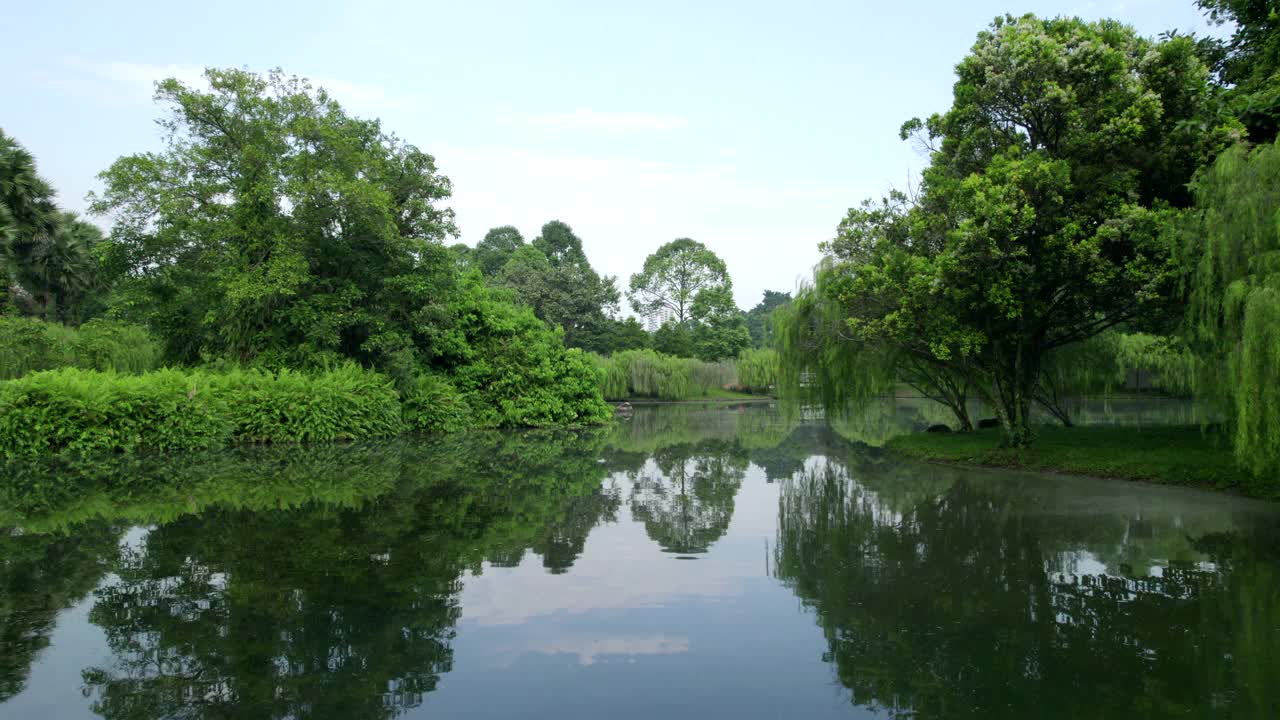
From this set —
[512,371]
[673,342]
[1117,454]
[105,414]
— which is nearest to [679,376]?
[673,342]

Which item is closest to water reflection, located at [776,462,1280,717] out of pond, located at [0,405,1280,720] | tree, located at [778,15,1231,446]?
pond, located at [0,405,1280,720]

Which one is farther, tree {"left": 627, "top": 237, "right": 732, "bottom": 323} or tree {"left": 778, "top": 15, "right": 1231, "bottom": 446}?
tree {"left": 627, "top": 237, "right": 732, "bottom": 323}

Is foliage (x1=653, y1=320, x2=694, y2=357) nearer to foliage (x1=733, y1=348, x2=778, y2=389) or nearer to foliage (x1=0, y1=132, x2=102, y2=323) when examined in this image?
foliage (x1=733, y1=348, x2=778, y2=389)

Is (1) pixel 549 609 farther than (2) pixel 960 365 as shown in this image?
No

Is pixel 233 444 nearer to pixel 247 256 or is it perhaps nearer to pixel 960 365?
pixel 247 256

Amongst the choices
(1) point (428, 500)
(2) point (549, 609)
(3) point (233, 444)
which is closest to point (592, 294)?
(3) point (233, 444)

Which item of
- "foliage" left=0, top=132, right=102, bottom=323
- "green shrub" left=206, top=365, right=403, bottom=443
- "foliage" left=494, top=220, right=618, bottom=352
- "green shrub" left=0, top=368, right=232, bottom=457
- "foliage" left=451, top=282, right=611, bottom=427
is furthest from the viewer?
"foliage" left=494, top=220, right=618, bottom=352

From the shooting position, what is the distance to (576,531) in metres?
10.8

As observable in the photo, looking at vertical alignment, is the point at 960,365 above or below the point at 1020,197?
below

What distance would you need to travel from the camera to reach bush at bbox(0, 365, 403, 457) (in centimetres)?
1886

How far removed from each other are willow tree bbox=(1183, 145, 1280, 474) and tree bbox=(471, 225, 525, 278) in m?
63.4

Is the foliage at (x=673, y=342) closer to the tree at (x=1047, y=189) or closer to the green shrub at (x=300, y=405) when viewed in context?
the green shrub at (x=300, y=405)

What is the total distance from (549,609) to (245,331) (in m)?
22.4

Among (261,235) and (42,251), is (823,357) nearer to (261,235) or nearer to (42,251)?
(261,235)
